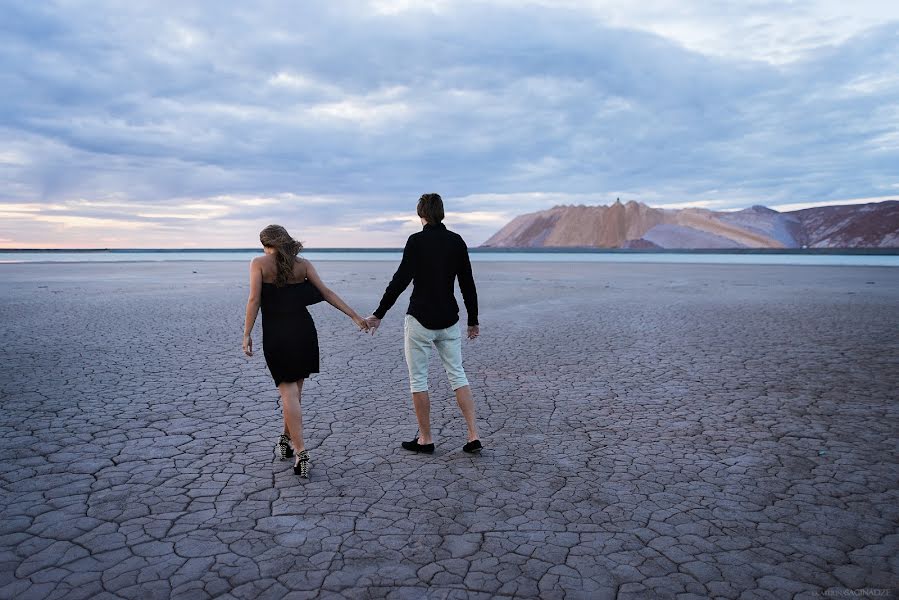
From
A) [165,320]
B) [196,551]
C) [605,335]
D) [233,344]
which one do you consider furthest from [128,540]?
[165,320]

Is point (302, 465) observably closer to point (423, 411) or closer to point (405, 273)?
point (423, 411)

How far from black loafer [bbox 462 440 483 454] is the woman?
1.30 m

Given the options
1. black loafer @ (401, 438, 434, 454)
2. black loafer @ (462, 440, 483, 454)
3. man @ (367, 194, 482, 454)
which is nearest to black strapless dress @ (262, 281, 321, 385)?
man @ (367, 194, 482, 454)

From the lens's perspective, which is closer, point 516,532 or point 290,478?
point 516,532

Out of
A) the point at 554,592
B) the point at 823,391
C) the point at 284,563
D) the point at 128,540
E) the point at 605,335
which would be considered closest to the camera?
the point at 554,592

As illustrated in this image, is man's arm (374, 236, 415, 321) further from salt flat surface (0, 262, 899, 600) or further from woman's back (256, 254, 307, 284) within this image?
salt flat surface (0, 262, 899, 600)

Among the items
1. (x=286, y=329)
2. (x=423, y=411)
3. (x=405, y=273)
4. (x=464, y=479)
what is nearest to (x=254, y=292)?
(x=286, y=329)

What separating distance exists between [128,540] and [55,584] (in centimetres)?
47

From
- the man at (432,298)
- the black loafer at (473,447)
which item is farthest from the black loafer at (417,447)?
the black loafer at (473,447)

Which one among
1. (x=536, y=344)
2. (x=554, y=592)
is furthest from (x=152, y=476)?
(x=536, y=344)

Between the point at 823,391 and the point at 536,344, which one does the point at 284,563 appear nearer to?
the point at 823,391

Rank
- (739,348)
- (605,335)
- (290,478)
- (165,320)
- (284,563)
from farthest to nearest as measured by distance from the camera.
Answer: (165,320), (605,335), (739,348), (290,478), (284,563)

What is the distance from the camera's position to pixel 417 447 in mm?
5043

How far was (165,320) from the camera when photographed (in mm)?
13492
